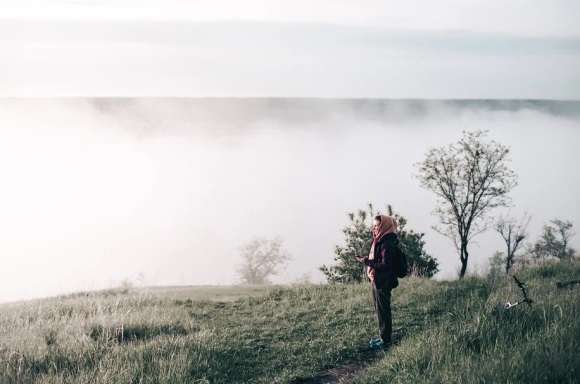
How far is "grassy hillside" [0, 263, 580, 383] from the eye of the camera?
818 cm

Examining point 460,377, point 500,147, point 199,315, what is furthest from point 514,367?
point 500,147

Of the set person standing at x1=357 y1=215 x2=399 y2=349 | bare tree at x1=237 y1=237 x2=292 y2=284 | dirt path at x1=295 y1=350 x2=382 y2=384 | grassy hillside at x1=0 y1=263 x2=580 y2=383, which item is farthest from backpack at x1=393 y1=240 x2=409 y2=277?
bare tree at x1=237 y1=237 x2=292 y2=284

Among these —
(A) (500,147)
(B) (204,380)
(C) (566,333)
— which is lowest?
(B) (204,380)

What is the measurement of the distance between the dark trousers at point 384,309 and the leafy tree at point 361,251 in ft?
46.1

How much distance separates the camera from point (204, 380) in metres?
9.29

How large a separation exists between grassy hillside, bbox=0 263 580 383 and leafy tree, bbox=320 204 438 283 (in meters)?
8.58

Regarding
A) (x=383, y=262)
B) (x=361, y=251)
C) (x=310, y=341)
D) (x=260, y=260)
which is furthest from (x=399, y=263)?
(x=260, y=260)

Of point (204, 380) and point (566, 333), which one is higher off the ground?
point (566, 333)

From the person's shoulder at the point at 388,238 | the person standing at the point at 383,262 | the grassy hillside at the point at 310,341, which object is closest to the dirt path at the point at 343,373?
the grassy hillside at the point at 310,341

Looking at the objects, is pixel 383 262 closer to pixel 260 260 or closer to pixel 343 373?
pixel 343 373

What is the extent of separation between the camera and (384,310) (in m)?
10.7

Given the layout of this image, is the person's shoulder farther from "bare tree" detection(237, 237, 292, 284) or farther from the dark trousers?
"bare tree" detection(237, 237, 292, 284)

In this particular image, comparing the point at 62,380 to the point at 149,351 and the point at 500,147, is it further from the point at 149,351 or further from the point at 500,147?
the point at 500,147

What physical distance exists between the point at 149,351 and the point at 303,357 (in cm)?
280
